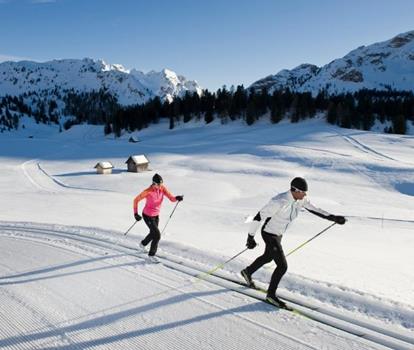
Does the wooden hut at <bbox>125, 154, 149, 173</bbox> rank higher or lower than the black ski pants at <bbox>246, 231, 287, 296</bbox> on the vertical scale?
lower

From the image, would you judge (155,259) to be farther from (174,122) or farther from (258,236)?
(174,122)

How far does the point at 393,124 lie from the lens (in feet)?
295

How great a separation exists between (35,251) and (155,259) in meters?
A: 4.14

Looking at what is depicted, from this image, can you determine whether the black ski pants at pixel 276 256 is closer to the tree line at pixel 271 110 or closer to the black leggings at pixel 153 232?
the black leggings at pixel 153 232

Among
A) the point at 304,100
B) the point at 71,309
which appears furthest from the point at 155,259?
the point at 304,100

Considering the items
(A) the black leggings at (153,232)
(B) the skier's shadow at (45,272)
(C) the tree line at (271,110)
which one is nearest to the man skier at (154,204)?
(A) the black leggings at (153,232)

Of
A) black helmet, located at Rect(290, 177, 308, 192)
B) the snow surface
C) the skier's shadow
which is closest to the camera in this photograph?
the snow surface

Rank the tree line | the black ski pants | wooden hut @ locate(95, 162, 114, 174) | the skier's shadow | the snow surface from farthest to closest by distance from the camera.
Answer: the tree line < wooden hut @ locate(95, 162, 114, 174) < the skier's shadow < the black ski pants < the snow surface

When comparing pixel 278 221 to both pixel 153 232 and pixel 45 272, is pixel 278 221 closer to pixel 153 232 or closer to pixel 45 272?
pixel 153 232

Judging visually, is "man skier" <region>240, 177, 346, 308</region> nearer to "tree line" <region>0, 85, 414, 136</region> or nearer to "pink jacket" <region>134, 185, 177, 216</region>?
"pink jacket" <region>134, 185, 177, 216</region>

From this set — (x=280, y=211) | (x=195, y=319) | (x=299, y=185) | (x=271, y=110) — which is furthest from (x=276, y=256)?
(x=271, y=110)

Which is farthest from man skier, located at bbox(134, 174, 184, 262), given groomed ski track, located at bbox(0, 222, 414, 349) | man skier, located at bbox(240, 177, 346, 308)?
man skier, located at bbox(240, 177, 346, 308)

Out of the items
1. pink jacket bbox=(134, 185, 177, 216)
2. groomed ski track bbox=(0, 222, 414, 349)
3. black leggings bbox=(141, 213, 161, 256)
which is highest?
pink jacket bbox=(134, 185, 177, 216)

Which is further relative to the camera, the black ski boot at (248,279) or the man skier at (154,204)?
the man skier at (154,204)
